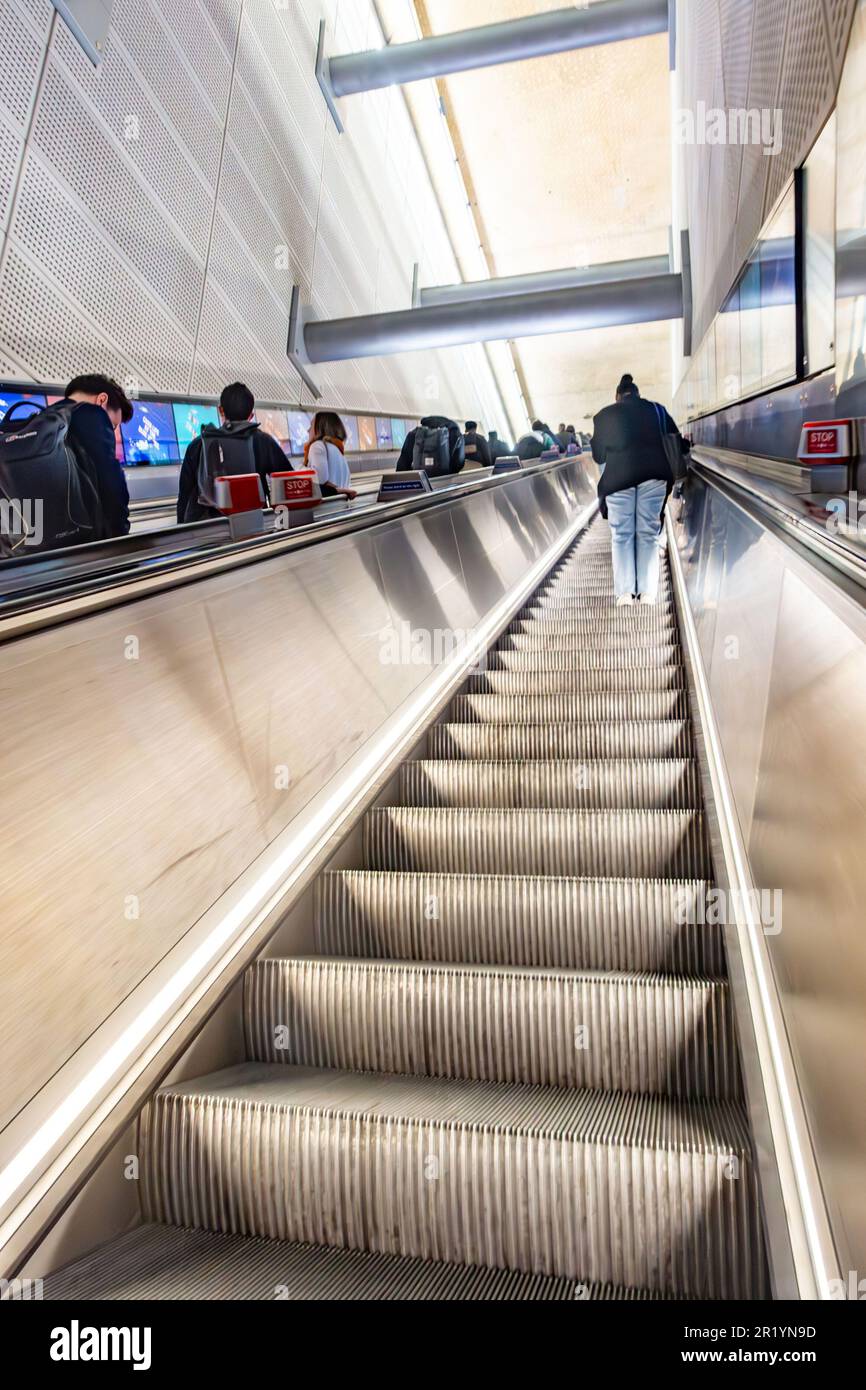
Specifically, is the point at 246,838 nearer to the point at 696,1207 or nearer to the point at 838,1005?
the point at 696,1207

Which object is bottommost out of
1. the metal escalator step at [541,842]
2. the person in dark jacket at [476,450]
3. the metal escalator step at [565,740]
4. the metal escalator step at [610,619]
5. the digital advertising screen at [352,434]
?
the metal escalator step at [541,842]

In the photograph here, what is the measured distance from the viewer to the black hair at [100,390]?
3.88 metres

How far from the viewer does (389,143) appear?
21.6 meters

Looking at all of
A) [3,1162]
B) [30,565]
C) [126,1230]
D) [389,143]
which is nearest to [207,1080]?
[126,1230]

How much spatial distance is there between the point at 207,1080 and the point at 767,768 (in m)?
1.45

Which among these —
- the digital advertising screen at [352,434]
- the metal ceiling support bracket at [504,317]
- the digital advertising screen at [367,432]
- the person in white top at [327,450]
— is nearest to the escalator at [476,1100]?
the person in white top at [327,450]

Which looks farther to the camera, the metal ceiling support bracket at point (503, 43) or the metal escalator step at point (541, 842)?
the metal ceiling support bracket at point (503, 43)

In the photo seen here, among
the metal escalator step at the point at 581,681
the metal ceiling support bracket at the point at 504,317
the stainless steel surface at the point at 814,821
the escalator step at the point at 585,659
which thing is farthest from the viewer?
the metal ceiling support bracket at the point at 504,317

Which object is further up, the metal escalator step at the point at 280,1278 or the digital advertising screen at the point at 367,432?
the digital advertising screen at the point at 367,432

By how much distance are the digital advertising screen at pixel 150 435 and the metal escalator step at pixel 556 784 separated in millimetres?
7646

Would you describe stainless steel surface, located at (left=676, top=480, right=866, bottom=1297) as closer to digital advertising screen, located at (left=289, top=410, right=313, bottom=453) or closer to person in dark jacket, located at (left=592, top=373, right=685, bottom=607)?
person in dark jacket, located at (left=592, top=373, right=685, bottom=607)

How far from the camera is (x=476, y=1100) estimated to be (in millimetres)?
1913

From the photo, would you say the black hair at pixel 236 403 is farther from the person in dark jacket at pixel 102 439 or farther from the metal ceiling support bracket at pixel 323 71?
the metal ceiling support bracket at pixel 323 71

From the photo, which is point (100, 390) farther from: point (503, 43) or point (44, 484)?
point (503, 43)
